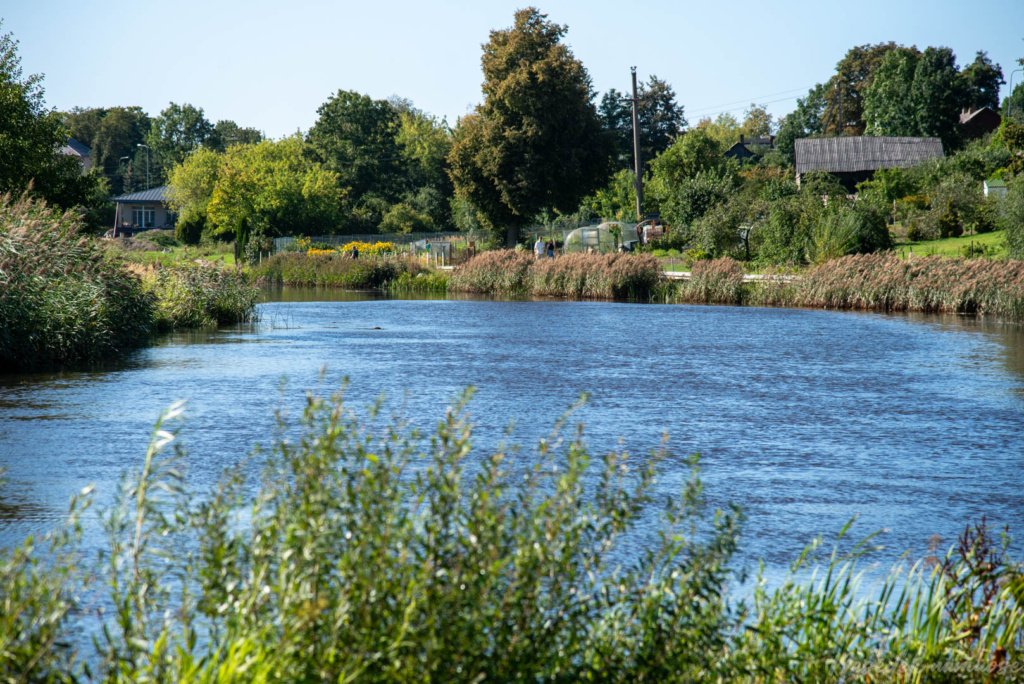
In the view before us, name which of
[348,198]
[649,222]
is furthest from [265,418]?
[348,198]

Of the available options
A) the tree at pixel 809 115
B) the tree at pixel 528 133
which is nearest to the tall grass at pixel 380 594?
the tree at pixel 528 133

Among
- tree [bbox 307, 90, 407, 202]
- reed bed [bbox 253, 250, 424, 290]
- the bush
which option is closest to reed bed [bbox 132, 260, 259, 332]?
reed bed [bbox 253, 250, 424, 290]

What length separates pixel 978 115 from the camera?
96.1m

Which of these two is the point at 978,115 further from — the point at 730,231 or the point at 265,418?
the point at 265,418

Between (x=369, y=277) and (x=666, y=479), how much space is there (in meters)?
46.2

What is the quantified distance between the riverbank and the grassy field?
82.8ft

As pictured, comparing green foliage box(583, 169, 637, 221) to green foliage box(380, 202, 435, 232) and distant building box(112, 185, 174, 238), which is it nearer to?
green foliage box(380, 202, 435, 232)

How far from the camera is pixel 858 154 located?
79.9 m

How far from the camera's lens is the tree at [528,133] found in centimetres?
6212

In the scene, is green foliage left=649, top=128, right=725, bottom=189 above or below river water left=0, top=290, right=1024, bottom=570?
above

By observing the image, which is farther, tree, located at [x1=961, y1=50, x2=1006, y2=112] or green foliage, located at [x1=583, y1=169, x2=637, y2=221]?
tree, located at [x1=961, y1=50, x2=1006, y2=112]

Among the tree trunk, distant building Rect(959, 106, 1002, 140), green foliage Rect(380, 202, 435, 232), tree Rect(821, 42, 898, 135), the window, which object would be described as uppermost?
tree Rect(821, 42, 898, 135)

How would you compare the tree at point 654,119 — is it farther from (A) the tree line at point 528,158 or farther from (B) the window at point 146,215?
(B) the window at point 146,215

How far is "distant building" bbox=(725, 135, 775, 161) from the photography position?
112 meters
